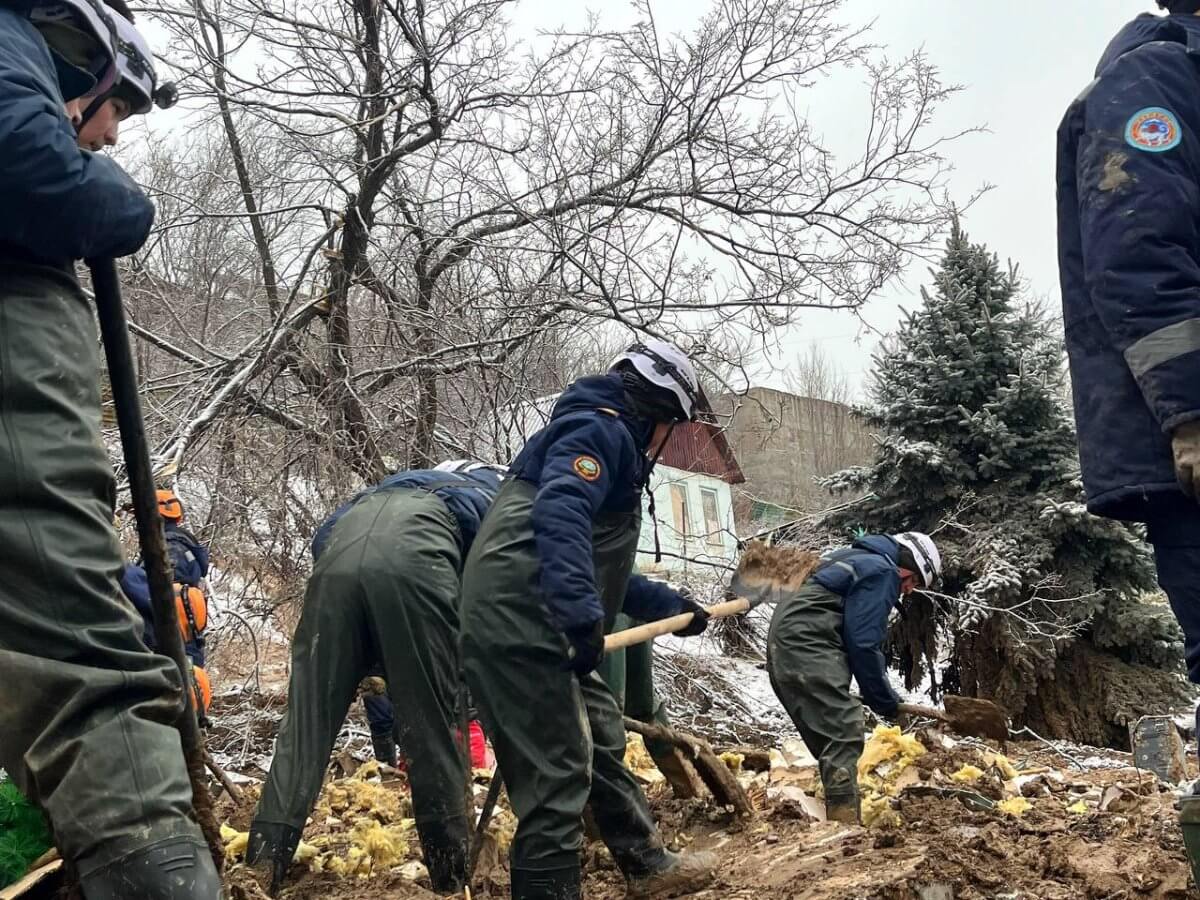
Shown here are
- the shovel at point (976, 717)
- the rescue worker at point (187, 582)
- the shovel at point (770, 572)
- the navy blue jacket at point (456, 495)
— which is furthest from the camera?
the shovel at point (976, 717)

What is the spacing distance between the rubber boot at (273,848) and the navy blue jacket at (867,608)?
128 inches

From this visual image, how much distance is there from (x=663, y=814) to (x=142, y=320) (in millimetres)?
7639

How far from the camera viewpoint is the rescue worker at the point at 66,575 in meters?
1.86

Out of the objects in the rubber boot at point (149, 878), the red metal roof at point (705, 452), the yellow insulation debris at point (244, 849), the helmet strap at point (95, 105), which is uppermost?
the helmet strap at point (95, 105)

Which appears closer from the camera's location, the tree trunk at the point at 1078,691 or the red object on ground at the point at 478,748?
the red object on ground at the point at 478,748

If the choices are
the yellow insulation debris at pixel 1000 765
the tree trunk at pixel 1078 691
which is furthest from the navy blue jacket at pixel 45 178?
the tree trunk at pixel 1078 691

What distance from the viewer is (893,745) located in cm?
665

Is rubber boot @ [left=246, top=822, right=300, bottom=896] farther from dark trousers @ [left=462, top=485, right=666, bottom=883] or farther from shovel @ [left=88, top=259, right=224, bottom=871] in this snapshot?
shovel @ [left=88, top=259, right=224, bottom=871]

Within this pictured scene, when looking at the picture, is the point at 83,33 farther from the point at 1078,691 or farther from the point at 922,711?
the point at 1078,691

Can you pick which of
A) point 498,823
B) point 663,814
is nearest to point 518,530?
point 498,823

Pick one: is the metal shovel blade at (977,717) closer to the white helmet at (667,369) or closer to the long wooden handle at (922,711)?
the long wooden handle at (922,711)

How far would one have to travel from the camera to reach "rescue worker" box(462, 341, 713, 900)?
3436 mm

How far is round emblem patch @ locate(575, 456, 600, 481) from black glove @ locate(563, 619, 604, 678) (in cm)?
49

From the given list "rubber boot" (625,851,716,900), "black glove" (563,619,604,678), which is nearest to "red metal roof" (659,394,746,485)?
"rubber boot" (625,851,716,900)
